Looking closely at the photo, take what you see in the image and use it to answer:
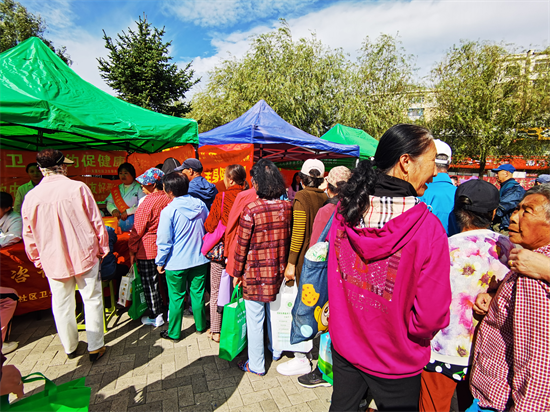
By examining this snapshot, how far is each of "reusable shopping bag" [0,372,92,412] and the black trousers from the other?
1296 mm

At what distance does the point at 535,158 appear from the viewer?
1327 cm

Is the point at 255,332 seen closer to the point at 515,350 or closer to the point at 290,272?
the point at 290,272

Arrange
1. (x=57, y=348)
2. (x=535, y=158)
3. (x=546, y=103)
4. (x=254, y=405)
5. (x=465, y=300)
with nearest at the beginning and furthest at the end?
(x=465, y=300) → (x=254, y=405) → (x=57, y=348) → (x=546, y=103) → (x=535, y=158)

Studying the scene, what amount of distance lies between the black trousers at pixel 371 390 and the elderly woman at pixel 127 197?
374 centimetres

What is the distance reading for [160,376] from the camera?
2559 millimetres

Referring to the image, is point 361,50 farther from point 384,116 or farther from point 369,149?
point 369,149

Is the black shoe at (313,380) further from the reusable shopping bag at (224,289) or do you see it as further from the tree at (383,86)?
the tree at (383,86)

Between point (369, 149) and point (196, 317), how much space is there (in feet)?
23.1

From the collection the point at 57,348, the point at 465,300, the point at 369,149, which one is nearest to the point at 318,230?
the point at 465,300

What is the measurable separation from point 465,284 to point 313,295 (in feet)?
2.70

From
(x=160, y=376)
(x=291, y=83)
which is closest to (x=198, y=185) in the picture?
(x=160, y=376)

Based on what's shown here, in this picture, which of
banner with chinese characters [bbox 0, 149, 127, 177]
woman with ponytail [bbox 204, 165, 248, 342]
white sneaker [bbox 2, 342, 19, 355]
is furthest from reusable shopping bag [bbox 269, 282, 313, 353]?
banner with chinese characters [bbox 0, 149, 127, 177]

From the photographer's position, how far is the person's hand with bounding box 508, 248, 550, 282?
1.17 m

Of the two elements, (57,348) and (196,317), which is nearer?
(57,348)
